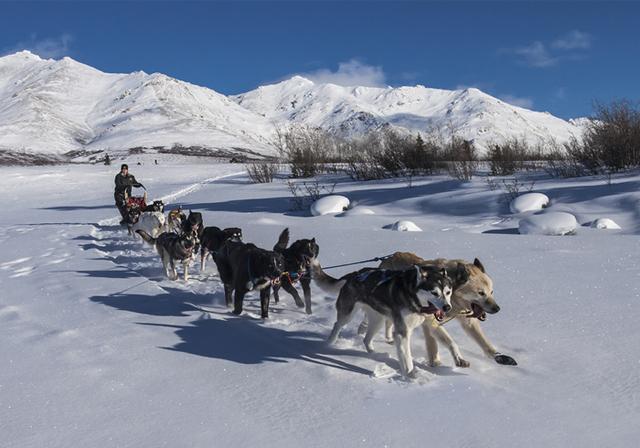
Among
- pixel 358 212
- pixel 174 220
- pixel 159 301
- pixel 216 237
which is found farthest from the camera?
pixel 358 212

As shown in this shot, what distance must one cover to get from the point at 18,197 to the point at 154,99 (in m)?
152

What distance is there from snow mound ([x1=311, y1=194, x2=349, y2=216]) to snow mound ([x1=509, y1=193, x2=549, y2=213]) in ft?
11.9

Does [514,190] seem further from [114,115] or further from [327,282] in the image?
[114,115]

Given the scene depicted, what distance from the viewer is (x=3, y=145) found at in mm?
108562

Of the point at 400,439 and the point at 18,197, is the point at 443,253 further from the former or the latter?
the point at 18,197

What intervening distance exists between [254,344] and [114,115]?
161214mm

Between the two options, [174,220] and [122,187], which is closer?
[174,220]

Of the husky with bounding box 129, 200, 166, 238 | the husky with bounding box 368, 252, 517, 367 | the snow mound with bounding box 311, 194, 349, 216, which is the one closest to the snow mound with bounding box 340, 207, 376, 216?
the snow mound with bounding box 311, 194, 349, 216

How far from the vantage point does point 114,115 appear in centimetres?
15288

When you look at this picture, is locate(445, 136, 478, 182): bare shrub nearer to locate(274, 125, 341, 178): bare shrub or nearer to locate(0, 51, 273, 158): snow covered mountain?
locate(274, 125, 341, 178): bare shrub

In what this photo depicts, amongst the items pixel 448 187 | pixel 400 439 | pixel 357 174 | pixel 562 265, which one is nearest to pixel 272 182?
pixel 357 174

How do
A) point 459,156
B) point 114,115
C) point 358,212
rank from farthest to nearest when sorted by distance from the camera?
point 114,115, point 459,156, point 358,212

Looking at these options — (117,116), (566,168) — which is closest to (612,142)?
(566,168)

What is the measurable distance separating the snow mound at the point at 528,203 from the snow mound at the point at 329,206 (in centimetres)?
362
